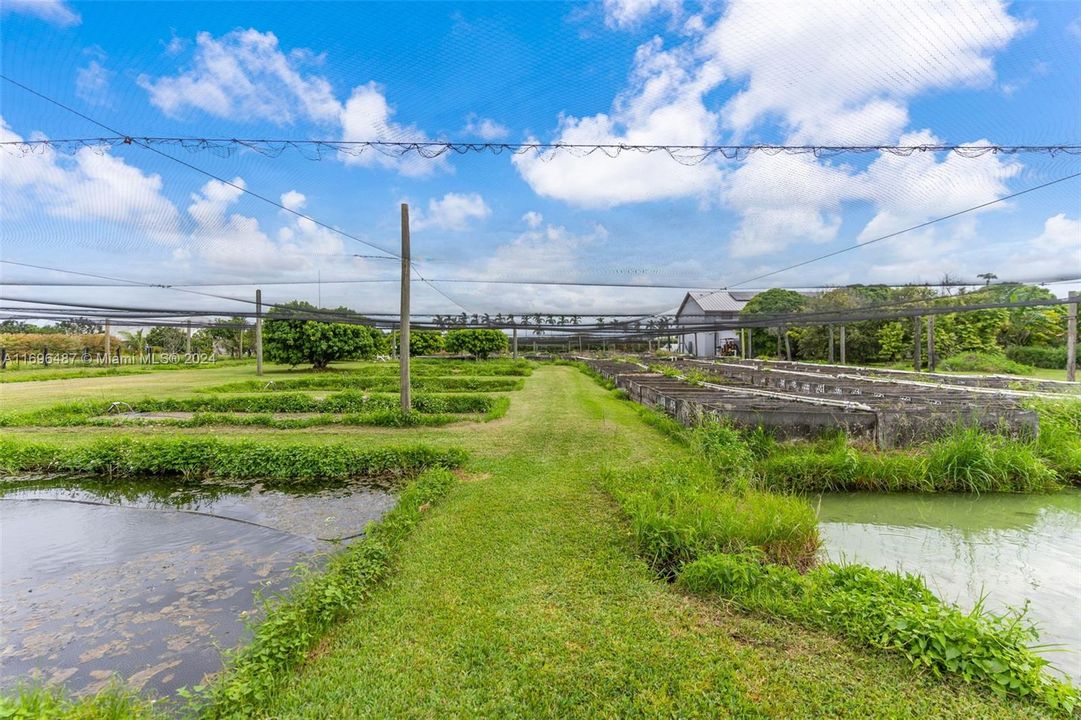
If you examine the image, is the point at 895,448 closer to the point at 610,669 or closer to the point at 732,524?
the point at 732,524

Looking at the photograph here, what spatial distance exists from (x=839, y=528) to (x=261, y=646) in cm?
564

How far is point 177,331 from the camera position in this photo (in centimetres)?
4772

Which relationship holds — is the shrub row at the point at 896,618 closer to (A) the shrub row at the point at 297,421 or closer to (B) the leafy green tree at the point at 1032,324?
(A) the shrub row at the point at 297,421

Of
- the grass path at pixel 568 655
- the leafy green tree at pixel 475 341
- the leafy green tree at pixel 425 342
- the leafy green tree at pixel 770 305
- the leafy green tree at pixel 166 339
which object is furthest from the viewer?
the leafy green tree at pixel 166 339

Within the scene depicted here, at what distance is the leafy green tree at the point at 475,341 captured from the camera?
113 feet

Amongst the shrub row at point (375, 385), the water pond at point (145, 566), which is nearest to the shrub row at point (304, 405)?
the shrub row at point (375, 385)

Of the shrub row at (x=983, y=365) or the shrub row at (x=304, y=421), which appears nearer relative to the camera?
the shrub row at (x=304, y=421)

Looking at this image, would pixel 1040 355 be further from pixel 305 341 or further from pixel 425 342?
pixel 425 342

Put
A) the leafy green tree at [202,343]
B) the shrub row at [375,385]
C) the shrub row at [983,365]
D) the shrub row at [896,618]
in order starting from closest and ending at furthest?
the shrub row at [896,618]
the shrub row at [375,385]
the shrub row at [983,365]
the leafy green tree at [202,343]

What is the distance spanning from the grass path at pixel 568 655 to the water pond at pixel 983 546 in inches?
57.4

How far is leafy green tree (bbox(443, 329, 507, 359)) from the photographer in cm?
3450

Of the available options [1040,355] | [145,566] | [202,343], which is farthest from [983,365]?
[202,343]

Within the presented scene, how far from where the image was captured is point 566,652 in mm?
2719

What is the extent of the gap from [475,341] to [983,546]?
31.3 metres
